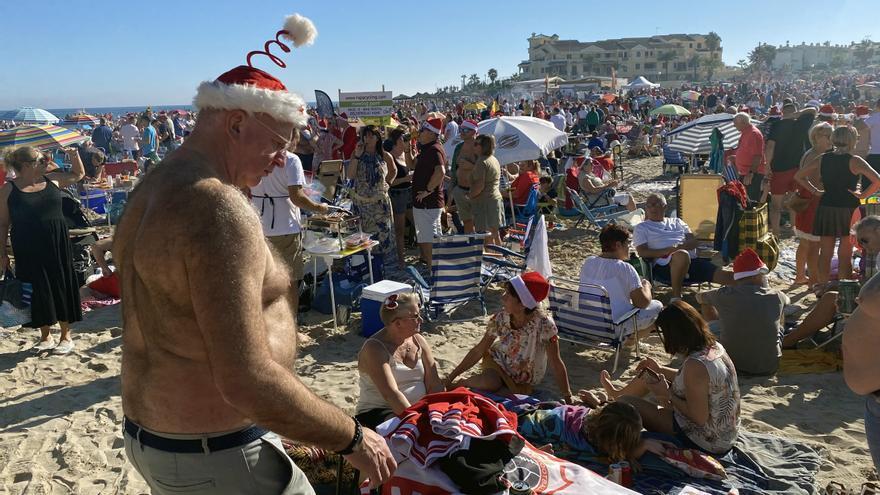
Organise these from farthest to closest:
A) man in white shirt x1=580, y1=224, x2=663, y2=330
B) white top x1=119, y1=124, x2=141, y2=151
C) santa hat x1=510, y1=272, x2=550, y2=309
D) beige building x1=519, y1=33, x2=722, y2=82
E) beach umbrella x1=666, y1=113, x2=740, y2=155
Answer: beige building x1=519, y1=33, x2=722, y2=82 < white top x1=119, y1=124, x2=141, y2=151 < beach umbrella x1=666, y1=113, x2=740, y2=155 < man in white shirt x1=580, y1=224, x2=663, y2=330 < santa hat x1=510, y1=272, x2=550, y2=309

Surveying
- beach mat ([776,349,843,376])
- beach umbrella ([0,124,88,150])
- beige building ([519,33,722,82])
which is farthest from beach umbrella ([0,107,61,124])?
beige building ([519,33,722,82])

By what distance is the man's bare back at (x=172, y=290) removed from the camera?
1.42m

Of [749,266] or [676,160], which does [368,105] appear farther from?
[749,266]

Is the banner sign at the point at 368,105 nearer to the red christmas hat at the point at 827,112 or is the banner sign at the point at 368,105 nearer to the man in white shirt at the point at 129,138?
the man in white shirt at the point at 129,138

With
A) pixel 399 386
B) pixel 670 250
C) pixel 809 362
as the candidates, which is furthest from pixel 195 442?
pixel 670 250

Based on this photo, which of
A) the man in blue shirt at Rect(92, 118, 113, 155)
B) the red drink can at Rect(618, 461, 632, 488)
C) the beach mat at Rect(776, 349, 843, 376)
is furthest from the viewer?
the man in blue shirt at Rect(92, 118, 113, 155)

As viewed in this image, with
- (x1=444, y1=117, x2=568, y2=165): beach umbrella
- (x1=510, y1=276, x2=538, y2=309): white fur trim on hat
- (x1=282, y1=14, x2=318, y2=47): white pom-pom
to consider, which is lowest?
(x1=510, y1=276, x2=538, y2=309): white fur trim on hat

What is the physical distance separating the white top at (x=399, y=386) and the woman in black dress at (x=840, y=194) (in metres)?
4.46

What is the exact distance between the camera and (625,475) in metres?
3.33

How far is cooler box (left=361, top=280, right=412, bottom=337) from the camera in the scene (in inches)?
213

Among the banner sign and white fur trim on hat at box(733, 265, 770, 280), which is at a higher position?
the banner sign

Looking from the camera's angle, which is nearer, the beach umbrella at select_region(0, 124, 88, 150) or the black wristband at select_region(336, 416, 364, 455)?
the black wristband at select_region(336, 416, 364, 455)

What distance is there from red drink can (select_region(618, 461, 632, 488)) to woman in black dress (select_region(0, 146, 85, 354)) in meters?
4.62

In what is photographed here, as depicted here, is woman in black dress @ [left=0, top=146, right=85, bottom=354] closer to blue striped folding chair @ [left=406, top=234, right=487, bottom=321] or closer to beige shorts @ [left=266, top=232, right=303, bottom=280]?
beige shorts @ [left=266, top=232, right=303, bottom=280]
